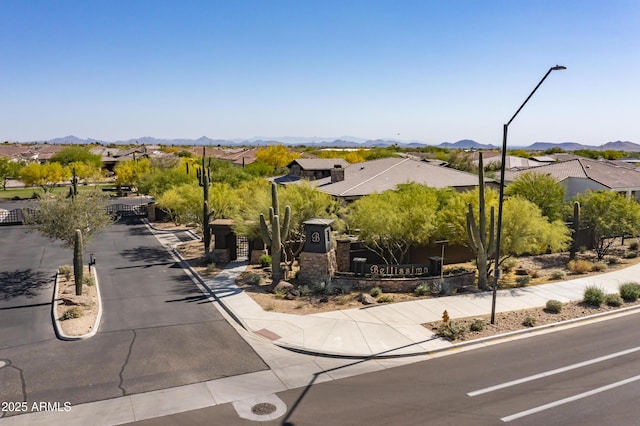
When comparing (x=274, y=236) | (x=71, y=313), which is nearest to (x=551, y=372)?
(x=274, y=236)

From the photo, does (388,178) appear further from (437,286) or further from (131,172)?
(131,172)

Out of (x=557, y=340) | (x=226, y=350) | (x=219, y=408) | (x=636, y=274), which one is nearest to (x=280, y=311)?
(x=226, y=350)

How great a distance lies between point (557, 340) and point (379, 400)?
825 centimetres

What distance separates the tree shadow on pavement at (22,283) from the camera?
22016mm

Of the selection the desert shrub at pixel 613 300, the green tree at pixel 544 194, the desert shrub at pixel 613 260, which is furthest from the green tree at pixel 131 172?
the desert shrub at pixel 613 300

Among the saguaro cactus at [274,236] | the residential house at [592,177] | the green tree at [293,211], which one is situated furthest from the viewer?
the residential house at [592,177]

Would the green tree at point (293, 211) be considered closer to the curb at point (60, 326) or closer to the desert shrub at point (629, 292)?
the curb at point (60, 326)

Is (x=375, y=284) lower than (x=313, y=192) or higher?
lower

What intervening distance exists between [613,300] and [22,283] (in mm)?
27853

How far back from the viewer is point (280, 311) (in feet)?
65.4

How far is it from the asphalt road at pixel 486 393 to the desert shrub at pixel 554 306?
338cm

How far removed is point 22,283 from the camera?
23.9 m

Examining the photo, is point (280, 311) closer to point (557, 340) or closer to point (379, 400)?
point (379, 400)

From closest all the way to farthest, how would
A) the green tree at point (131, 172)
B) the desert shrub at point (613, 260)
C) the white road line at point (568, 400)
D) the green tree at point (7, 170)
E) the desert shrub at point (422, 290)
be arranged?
the white road line at point (568, 400), the desert shrub at point (422, 290), the desert shrub at point (613, 260), the green tree at point (131, 172), the green tree at point (7, 170)
